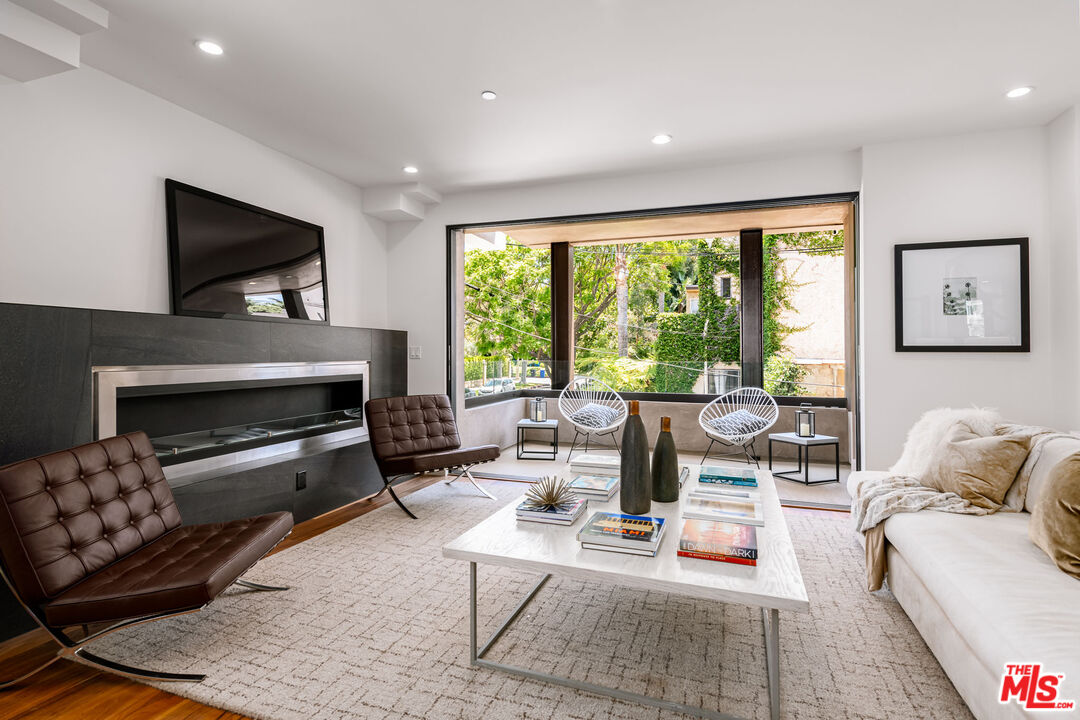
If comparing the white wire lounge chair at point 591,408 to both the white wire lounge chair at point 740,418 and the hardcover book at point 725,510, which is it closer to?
the white wire lounge chair at point 740,418

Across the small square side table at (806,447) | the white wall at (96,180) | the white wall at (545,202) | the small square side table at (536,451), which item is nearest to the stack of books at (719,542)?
the small square side table at (806,447)

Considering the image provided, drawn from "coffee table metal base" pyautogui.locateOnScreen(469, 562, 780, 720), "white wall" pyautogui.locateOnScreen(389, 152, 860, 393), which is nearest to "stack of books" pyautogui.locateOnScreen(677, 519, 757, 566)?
"coffee table metal base" pyautogui.locateOnScreen(469, 562, 780, 720)

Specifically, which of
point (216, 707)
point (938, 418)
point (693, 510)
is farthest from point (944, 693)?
point (216, 707)

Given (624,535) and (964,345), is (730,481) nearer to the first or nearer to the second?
(624,535)

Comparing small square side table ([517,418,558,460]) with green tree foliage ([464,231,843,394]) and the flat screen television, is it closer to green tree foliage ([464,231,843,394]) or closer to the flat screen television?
green tree foliage ([464,231,843,394])

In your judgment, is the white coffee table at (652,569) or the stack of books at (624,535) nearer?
the white coffee table at (652,569)

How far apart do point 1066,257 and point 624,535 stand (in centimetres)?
343

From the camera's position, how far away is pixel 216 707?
1746mm

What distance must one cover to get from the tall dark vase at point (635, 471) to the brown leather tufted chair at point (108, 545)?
152cm

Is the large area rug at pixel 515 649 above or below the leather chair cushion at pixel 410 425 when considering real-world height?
below

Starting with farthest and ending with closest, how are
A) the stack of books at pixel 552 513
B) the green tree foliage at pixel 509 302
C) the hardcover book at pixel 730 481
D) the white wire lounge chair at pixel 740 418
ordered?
the green tree foliage at pixel 509 302, the white wire lounge chair at pixel 740 418, the hardcover book at pixel 730 481, the stack of books at pixel 552 513

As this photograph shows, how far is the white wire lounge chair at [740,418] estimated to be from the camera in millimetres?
5020

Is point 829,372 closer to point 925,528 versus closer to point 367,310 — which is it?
point 925,528

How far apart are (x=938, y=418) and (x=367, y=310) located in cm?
425
